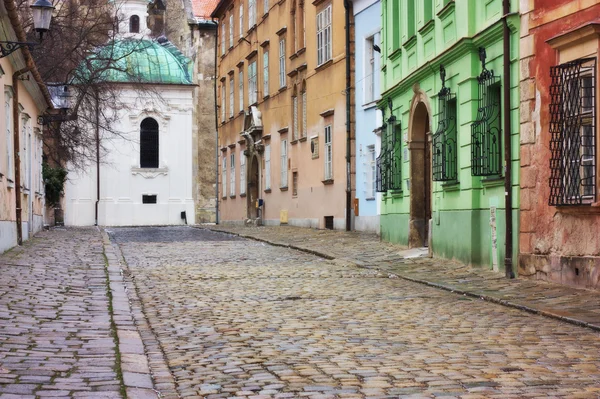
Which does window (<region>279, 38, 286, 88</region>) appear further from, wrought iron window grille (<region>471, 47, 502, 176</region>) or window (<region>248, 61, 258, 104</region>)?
wrought iron window grille (<region>471, 47, 502, 176</region>)

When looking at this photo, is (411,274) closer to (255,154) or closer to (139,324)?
(139,324)

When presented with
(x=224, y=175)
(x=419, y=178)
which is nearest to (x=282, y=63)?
(x=224, y=175)

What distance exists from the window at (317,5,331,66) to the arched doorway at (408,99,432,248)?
11.0 meters

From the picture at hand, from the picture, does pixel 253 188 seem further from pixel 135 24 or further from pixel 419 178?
pixel 135 24

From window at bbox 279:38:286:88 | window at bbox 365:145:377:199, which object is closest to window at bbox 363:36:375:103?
window at bbox 365:145:377:199

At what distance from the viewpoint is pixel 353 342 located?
861 cm

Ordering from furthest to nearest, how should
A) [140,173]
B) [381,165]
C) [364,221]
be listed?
[140,173] < [364,221] < [381,165]

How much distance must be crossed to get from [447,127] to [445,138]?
0.20 m

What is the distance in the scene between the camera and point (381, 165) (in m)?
24.1

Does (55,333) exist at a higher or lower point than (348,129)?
lower

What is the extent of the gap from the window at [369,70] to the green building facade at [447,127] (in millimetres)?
4418

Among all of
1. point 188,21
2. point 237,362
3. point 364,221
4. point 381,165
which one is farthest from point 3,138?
point 188,21

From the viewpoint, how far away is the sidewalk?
35.3 feet

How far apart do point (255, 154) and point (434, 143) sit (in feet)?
78.8
